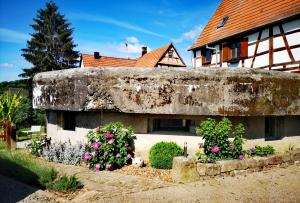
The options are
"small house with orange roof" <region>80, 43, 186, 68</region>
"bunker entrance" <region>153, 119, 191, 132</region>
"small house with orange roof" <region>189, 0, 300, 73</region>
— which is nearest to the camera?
"bunker entrance" <region>153, 119, 191, 132</region>

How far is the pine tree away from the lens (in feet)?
104

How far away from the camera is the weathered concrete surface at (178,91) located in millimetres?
6410

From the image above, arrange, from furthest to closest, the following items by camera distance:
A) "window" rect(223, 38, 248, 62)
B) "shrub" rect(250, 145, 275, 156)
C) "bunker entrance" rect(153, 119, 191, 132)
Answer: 1. "window" rect(223, 38, 248, 62)
2. "bunker entrance" rect(153, 119, 191, 132)
3. "shrub" rect(250, 145, 275, 156)

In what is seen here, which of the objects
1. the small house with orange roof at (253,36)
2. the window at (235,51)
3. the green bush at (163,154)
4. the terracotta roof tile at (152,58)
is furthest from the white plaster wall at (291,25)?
the terracotta roof tile at (152,58)

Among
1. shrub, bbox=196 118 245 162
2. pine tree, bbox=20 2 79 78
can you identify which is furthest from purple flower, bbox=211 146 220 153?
pine tree, bbox=20 2 79 78

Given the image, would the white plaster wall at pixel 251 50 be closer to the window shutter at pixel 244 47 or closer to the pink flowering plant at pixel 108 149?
the window shutter at pixel 244 47

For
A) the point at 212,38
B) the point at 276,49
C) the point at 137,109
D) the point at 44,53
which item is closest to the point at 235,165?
the point at 137,109

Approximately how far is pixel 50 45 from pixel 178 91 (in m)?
30.0

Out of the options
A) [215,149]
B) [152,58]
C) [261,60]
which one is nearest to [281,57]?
[261,60]

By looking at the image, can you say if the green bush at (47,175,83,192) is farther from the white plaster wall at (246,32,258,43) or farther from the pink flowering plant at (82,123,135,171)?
the white plaster wall at (246,32,258,43)

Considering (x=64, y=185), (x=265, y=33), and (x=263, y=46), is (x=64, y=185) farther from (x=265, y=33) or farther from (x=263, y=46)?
(x=265, y=33)

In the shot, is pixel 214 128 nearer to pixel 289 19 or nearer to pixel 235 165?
pixel 235 165

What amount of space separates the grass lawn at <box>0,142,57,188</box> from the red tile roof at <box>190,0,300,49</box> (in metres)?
10.9

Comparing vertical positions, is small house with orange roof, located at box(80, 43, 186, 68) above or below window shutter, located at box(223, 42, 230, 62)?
above
